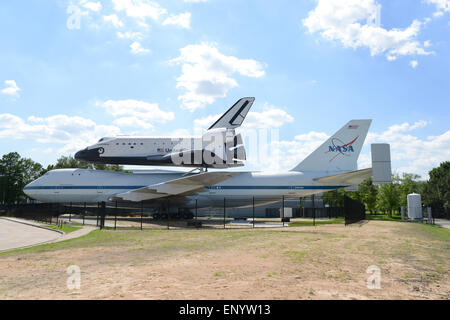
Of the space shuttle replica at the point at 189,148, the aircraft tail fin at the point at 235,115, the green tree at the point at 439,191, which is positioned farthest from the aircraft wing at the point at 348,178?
the green tree at the point at 439,191

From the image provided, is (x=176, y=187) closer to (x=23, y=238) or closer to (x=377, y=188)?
(x=23, y=238)

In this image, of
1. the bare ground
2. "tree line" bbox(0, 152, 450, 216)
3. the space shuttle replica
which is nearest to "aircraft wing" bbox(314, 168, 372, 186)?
the space shuttle replica

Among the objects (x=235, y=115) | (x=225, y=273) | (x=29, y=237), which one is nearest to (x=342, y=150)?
(x=235, y=115)

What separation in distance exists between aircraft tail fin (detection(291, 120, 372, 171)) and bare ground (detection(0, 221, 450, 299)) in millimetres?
17648

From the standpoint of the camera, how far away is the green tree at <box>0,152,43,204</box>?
64.7 metres

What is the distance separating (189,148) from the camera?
94.5ft

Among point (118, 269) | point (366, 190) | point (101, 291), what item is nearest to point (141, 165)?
point (118, 269)

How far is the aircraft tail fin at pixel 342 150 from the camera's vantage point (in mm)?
27359

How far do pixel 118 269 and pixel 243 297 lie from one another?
11.7 feet

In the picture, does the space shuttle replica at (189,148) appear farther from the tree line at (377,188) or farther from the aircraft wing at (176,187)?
the tree line at (377,188)

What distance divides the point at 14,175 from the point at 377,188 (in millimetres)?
77337

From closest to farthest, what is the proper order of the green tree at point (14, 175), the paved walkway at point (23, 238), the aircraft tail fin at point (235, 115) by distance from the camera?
the paved walkway at point (23, 238)
the aircraft tail fin at point (235, 115)
the green tree at point (14, 175)

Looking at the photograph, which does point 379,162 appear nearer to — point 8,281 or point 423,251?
point 423,251

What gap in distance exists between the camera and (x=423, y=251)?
1060 cm
